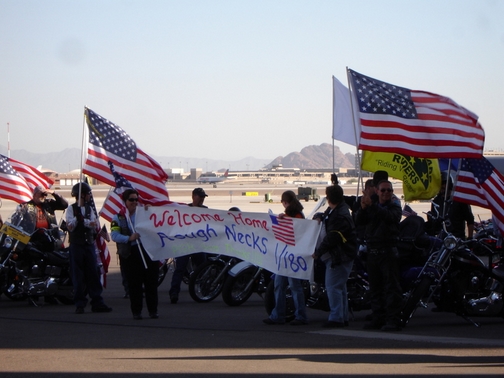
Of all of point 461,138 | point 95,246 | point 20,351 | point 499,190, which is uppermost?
point 461,138

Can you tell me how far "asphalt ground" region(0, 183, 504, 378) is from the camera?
21.9ft

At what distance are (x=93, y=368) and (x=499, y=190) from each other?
6.74 meters

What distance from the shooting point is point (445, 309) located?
910 cm

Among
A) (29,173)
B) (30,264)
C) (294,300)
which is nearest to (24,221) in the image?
(30,264)

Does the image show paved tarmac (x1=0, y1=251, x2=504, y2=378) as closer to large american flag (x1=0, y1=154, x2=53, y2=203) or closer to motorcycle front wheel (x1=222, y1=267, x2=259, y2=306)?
motorcycle front wheel (x1=222, y1=267, x2=259, y2=306)

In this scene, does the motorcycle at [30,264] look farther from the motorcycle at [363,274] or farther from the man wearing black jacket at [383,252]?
the man wearing black jacket at [383,252]

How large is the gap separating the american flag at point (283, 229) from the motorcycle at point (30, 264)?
3608 mm

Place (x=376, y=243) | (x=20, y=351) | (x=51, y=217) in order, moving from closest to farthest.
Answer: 1. (x=20, y=351)
2. (x=376, y=243)
3. (x=51, y=217)

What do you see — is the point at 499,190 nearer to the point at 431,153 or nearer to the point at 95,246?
the point at 431,153

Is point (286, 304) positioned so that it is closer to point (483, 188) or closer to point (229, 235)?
point (229, 235)

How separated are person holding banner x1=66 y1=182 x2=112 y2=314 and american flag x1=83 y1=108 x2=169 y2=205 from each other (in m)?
0.67

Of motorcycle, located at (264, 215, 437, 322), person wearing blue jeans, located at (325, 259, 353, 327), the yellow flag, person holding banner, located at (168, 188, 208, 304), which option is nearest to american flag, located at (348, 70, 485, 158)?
motorcycle, located at (264, 215, 437, 322)

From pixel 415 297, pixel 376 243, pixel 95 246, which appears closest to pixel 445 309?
pixel 415 297

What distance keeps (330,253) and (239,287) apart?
2969 mm
